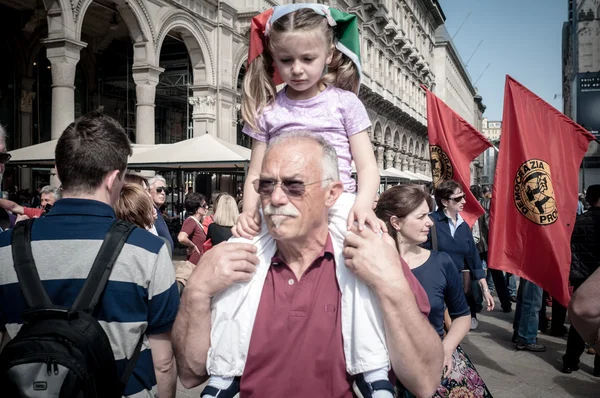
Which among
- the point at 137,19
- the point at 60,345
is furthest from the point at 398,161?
the point at 60,345

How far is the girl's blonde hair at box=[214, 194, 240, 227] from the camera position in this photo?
655 centimetres

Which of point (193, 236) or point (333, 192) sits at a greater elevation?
point (333, 192)

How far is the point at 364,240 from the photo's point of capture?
1846mm

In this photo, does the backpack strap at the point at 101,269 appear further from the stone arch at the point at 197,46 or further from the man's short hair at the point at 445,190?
the stone arch at the point at 197,46

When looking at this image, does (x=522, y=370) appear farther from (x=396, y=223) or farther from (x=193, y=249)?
(x=193, y=249)

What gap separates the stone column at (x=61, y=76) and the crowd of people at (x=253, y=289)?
446 inches

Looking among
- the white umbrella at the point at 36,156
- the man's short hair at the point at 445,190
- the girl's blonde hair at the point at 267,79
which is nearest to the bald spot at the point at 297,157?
the girl's blonde hair at the point at 267,79

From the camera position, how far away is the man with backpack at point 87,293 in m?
1.71

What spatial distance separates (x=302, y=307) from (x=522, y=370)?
4748 millimetres

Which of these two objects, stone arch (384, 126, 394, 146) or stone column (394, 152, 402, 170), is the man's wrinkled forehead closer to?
stone arch (384, 126, 394, 146)

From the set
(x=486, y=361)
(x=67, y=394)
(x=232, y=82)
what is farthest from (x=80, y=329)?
(x=232, y=82)

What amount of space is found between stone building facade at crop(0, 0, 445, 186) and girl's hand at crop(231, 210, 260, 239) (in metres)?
11.7

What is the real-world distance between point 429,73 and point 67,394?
56.8 meters

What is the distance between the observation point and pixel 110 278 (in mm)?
1959
